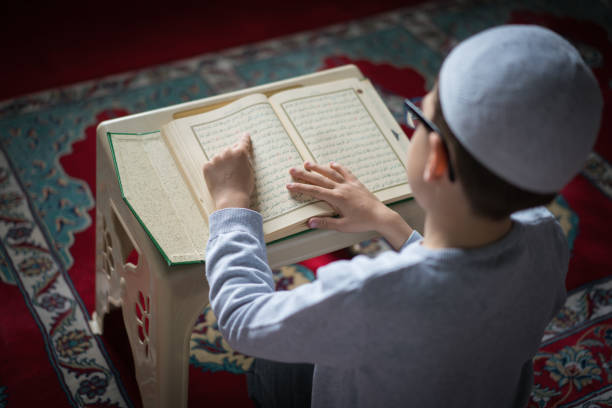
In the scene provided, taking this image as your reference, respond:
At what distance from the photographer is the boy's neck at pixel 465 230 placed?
0.70 m

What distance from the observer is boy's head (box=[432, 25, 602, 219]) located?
59 centimetres

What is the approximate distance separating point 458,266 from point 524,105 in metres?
0.20

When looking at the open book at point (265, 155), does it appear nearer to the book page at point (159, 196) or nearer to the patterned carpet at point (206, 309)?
the book page at point (159, 196)

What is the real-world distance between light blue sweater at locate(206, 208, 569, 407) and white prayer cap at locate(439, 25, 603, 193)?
13 cm

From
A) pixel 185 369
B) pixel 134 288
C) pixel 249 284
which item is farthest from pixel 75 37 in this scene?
pixel 249 284

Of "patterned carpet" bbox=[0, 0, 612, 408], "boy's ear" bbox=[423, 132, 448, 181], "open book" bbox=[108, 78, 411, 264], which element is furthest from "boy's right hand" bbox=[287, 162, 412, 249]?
"patterned carpet" bbox=[0, 0, 612, 408]

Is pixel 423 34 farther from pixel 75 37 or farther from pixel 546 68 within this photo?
pixel 546 68

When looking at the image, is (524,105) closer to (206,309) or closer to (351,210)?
(351,210)

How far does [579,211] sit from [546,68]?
1387 mm

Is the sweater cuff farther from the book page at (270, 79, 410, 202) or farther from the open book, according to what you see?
the book page at (270, 79, 410, 202)

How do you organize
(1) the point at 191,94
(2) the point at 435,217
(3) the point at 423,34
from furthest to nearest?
(3) the point at 423,34 → (1) the point at 191,94 → (2) the point at 435,217

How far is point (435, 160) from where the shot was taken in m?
0.66

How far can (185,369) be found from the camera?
3.36ft

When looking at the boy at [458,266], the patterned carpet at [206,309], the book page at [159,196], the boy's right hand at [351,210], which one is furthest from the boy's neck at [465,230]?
the patterned carpet at [206,309]
